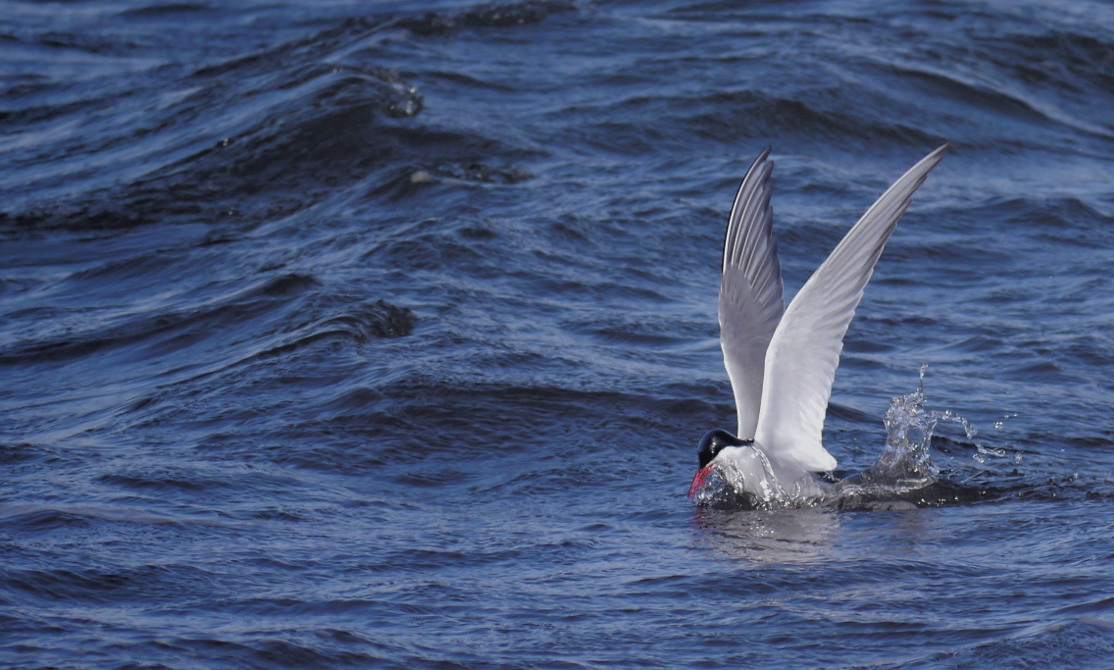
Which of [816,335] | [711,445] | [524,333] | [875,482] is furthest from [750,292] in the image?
[524,333]

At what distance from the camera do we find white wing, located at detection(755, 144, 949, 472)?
5.64 m

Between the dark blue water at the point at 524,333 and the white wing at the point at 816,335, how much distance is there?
0.34 meters

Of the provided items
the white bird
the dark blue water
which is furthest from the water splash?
the dark blue water

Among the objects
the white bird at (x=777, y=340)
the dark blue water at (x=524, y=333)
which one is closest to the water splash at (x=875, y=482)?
the white bird at (x=777, y=340)

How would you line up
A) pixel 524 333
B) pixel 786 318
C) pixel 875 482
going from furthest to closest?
1. pixel 524 333
2. pixel 875 482
3. pixel 786 318

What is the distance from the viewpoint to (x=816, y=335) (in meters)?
5.71

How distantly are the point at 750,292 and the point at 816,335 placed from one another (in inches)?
20.2

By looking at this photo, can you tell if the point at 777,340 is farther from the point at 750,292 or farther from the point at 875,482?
the point at 875,482

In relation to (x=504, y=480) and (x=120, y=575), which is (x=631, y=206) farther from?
(x=120, y=575)

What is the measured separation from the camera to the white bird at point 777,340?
5656mm

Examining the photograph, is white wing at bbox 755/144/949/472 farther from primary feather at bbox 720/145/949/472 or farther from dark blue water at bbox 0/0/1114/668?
dark blue water at bbox 0/0/1114/668

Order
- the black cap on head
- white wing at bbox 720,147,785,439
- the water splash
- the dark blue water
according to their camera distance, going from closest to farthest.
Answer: the dark blue water < the black cap on head < the water splash < white wing at bbox 720,147,785,439

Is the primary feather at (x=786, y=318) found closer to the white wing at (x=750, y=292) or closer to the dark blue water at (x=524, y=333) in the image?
the white wing at (x=750, y=292)

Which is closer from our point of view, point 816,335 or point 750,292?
point 816,335
